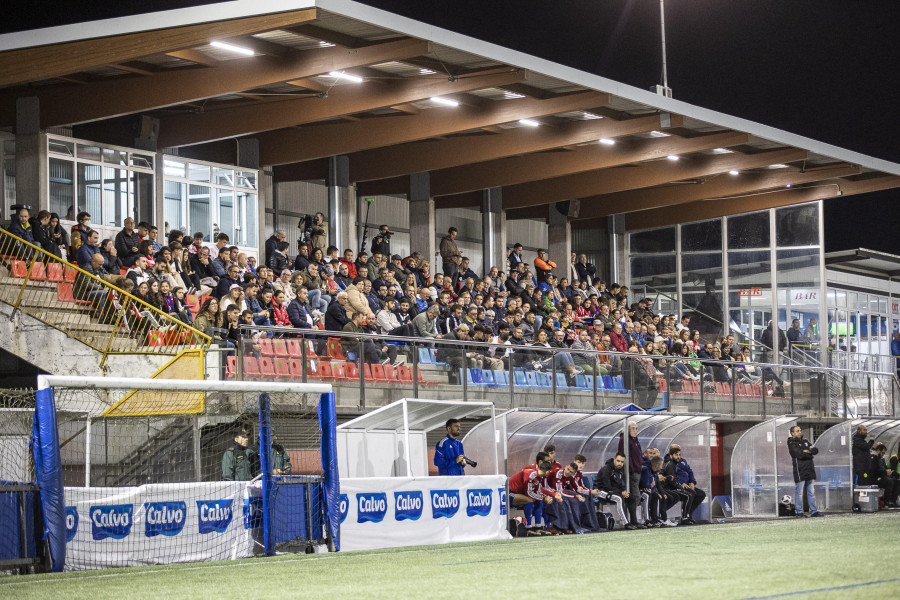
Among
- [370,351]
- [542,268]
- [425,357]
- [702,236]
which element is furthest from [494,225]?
[370,351]

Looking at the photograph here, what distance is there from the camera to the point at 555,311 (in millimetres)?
28578

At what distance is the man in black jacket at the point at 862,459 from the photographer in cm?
2648

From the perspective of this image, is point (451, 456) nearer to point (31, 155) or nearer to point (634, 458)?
point (634, 458)

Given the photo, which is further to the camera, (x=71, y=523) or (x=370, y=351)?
(x=370, y=351)

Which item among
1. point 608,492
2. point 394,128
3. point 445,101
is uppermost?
point 445,101

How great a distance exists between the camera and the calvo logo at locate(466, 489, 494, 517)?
1670 centimetres

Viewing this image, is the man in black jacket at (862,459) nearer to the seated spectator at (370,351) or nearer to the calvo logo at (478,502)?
the calvo logo at (478,502)

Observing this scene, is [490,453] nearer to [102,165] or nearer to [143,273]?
[143,273]

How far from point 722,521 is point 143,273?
37.6ft

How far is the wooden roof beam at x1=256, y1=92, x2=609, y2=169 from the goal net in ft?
35.1

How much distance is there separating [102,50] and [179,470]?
754cm

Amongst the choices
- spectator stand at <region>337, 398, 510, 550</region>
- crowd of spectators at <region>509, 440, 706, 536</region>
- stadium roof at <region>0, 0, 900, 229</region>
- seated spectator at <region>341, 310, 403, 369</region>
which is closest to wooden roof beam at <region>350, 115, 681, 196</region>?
stadium roof at <region>0, 0, 900, 229</region>

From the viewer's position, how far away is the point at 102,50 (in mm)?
19750

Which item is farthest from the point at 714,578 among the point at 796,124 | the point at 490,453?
the point at 796,124
